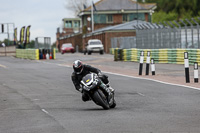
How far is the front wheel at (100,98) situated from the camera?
1209 centimetres

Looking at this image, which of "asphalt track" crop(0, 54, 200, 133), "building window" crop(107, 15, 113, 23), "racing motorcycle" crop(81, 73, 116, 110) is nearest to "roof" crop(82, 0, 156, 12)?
"building window" crop(107, 15, 113, 23)

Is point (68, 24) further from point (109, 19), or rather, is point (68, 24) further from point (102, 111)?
point (102, 111)

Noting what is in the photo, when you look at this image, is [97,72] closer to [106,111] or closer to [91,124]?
[106,111]

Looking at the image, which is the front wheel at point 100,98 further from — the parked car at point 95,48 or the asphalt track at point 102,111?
the parked car at point 95,48

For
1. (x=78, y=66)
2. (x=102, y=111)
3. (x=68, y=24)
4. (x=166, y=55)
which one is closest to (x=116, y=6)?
(x=166, y=55)

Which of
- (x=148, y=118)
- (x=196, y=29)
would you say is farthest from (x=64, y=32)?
(x=148, y=118)

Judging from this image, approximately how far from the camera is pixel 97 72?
1270 cm

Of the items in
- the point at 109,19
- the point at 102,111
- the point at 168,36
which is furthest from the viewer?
the point at 109,19

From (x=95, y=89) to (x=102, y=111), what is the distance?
52 cm

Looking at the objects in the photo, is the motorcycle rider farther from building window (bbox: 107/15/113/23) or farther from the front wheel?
building window (bbox: 107/15/113/23)

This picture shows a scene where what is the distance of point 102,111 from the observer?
12.0 m

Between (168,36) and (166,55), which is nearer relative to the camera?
(166,55)

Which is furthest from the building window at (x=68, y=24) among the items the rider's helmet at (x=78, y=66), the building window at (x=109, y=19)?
the rider's helmet at (x=78, y=66)

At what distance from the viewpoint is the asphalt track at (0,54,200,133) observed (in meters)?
9.14
